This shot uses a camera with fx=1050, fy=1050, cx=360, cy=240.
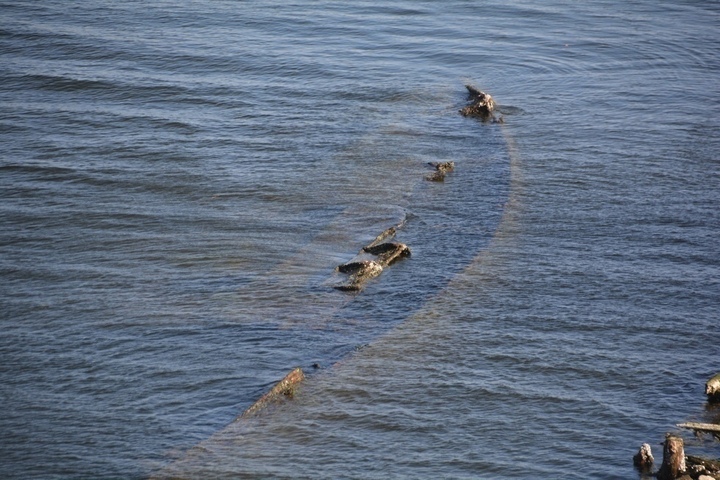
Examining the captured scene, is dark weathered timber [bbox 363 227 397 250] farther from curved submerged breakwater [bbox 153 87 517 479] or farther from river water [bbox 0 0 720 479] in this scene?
river water [bbox 0 0 720 479]

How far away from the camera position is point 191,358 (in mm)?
15984

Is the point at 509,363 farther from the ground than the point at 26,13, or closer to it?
closer to it

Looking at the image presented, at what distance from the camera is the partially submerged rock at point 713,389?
581 inches

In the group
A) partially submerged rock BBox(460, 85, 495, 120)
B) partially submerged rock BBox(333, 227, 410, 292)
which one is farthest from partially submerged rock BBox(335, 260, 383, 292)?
partially submerged rock BBox(460, 85, 495, 120)

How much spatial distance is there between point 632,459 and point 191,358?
21.7 ft

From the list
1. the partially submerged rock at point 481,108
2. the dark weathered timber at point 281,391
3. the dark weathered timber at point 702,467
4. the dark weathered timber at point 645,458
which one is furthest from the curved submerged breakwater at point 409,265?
the dark weathered timber at point 702,467

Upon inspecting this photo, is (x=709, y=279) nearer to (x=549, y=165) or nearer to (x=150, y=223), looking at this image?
(x=549, y=165)

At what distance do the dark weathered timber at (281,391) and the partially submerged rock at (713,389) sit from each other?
5.77 metres

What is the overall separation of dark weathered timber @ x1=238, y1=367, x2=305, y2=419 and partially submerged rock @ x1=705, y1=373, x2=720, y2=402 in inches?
227

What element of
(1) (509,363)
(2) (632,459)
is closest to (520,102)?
(1) (509,363)

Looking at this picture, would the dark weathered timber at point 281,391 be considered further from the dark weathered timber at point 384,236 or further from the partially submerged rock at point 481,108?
the partially submerged rock at point 481,108

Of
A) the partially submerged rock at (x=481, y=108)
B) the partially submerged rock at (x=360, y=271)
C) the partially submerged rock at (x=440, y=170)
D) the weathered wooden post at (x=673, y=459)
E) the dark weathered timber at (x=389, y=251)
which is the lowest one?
the weathered wooden post at (x=673, y=459)

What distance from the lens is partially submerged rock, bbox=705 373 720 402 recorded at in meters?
14.8

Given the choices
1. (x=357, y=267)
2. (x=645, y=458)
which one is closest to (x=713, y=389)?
(x=645, y=458)
